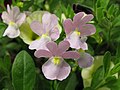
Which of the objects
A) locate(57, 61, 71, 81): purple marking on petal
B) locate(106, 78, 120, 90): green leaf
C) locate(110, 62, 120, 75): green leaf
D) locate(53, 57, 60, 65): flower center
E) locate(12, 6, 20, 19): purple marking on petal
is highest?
locate(12, 6, 20, 19): purple marking on petal

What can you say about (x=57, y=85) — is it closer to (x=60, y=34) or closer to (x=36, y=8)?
(x=60, y=34)

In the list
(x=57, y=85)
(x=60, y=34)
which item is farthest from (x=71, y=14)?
(x=57, y=85)

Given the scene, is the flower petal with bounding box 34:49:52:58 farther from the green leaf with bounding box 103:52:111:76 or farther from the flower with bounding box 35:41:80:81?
the green leaf with bounding box 103:52:111:76

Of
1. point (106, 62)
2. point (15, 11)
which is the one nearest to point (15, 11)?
point (15, 11)

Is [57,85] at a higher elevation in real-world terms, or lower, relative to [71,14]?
lower

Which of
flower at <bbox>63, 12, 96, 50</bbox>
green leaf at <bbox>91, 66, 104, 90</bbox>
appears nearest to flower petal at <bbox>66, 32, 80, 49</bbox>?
flower at <bbox>63, 12, 96, 50</bbox>

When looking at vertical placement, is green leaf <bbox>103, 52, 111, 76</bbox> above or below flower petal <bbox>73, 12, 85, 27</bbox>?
below
